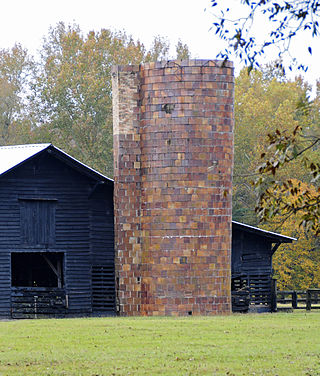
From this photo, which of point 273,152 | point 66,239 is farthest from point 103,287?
point 273,152

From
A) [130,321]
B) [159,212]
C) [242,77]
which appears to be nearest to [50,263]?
[159,212]

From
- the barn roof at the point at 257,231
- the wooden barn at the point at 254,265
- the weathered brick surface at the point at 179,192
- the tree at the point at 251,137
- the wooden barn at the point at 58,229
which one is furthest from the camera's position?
the tree at the point at 251,137

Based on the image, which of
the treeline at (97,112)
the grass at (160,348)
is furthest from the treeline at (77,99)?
the grass at (160,348)

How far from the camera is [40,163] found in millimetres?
33156

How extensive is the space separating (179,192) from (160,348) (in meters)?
11.4

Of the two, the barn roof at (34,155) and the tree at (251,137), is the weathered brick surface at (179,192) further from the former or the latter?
the tree at (251,137)

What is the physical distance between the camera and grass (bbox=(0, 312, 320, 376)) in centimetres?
1742

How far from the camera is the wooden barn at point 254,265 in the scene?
35375mm

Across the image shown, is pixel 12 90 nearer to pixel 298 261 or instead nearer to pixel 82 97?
pixel 82 97

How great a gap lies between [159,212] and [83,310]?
5275 mm

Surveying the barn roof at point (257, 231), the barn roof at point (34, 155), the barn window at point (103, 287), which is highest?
the barn roof at point (34, 155)

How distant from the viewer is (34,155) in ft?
105

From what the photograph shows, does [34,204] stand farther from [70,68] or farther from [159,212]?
[70,68]

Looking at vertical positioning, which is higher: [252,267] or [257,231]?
[257,231]
